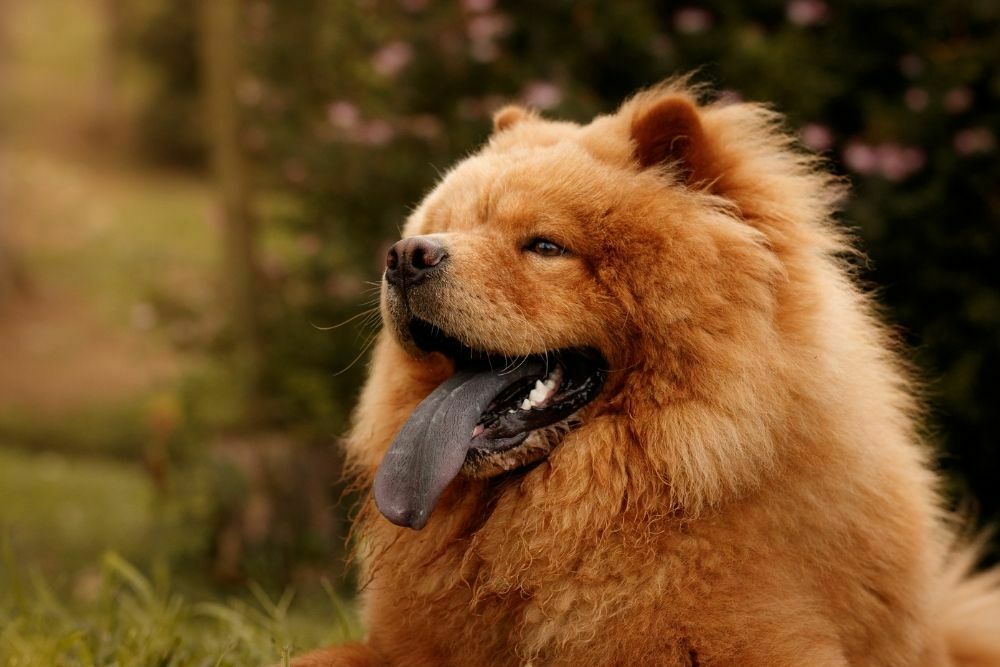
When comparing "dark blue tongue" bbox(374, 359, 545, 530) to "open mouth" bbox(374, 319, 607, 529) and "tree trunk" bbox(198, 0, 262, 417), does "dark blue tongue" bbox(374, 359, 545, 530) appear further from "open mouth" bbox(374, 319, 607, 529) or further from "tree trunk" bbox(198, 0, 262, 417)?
"tree trunk" bbox(198, 0, 262, 417)

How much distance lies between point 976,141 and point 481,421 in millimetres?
4809

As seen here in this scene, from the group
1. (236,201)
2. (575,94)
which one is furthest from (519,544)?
(236,201)

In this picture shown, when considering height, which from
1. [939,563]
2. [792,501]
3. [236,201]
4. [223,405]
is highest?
[792,501]

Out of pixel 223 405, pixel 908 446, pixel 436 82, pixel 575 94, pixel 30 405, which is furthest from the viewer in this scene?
pixel 30 405

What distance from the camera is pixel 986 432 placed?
6820mm

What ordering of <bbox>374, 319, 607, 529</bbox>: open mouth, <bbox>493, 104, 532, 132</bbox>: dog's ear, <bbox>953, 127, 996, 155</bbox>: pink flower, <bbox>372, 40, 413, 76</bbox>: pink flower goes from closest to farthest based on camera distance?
<bbox>374, 319, 607, 529</bbox>: open mouth → <bbox>493, 104, 532, 132</bbox>: dog's ear → <bbox>953, 127, 996, 155</bbox>: pink flower → <bbox>372, 40, 413, 76</bbox>: pink flower

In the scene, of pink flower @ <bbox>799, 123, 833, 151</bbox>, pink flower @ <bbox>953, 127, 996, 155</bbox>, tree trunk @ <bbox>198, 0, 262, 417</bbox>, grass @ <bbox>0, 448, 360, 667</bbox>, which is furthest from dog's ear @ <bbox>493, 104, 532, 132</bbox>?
tree trunk @ <bbox>198, 0, 262, 417</bbox>

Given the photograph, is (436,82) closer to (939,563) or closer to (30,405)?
(939,563)

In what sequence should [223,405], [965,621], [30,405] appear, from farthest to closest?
[30,405] → [223,405] → [965,621]

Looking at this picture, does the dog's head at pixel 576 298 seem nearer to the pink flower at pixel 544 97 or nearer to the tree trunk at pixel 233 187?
the pink flower at pixel 544 97

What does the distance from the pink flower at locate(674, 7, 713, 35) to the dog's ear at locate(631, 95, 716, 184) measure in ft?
13.4

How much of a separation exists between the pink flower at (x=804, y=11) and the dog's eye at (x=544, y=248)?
458 cm

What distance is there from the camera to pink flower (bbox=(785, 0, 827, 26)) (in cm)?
698

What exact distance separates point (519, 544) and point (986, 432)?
15.8ft
